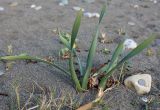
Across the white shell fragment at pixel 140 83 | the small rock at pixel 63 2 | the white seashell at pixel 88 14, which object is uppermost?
the white shell fragment at pixel 140 83

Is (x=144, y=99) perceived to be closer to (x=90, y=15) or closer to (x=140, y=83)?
(x=140, y=83)

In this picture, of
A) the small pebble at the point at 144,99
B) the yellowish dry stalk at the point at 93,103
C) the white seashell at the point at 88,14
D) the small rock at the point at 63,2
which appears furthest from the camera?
the small rock at the point at 63,2

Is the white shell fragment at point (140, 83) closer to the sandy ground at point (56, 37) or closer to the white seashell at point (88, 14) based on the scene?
the sandy ground at point (56, 37)

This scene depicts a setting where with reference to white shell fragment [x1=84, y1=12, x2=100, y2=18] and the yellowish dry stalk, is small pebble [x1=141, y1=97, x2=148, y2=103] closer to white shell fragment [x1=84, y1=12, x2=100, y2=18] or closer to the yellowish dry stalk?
the yellowish dry stalk

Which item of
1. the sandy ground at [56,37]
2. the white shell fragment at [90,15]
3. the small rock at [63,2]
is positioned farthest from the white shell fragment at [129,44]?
the small rock at [63,2]

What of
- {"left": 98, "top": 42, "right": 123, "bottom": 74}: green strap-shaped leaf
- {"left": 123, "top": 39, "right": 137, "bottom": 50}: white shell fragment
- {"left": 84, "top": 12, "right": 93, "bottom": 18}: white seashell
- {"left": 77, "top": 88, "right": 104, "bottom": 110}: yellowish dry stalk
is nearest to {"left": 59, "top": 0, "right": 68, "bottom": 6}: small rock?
{"left": 84, "top": 12, "right": 93, "bottom": 18}: white seashell

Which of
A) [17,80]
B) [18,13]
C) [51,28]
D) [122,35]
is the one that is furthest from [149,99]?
[18,13]

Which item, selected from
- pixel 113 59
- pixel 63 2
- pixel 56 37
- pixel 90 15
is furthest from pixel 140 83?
pixel 63 2
